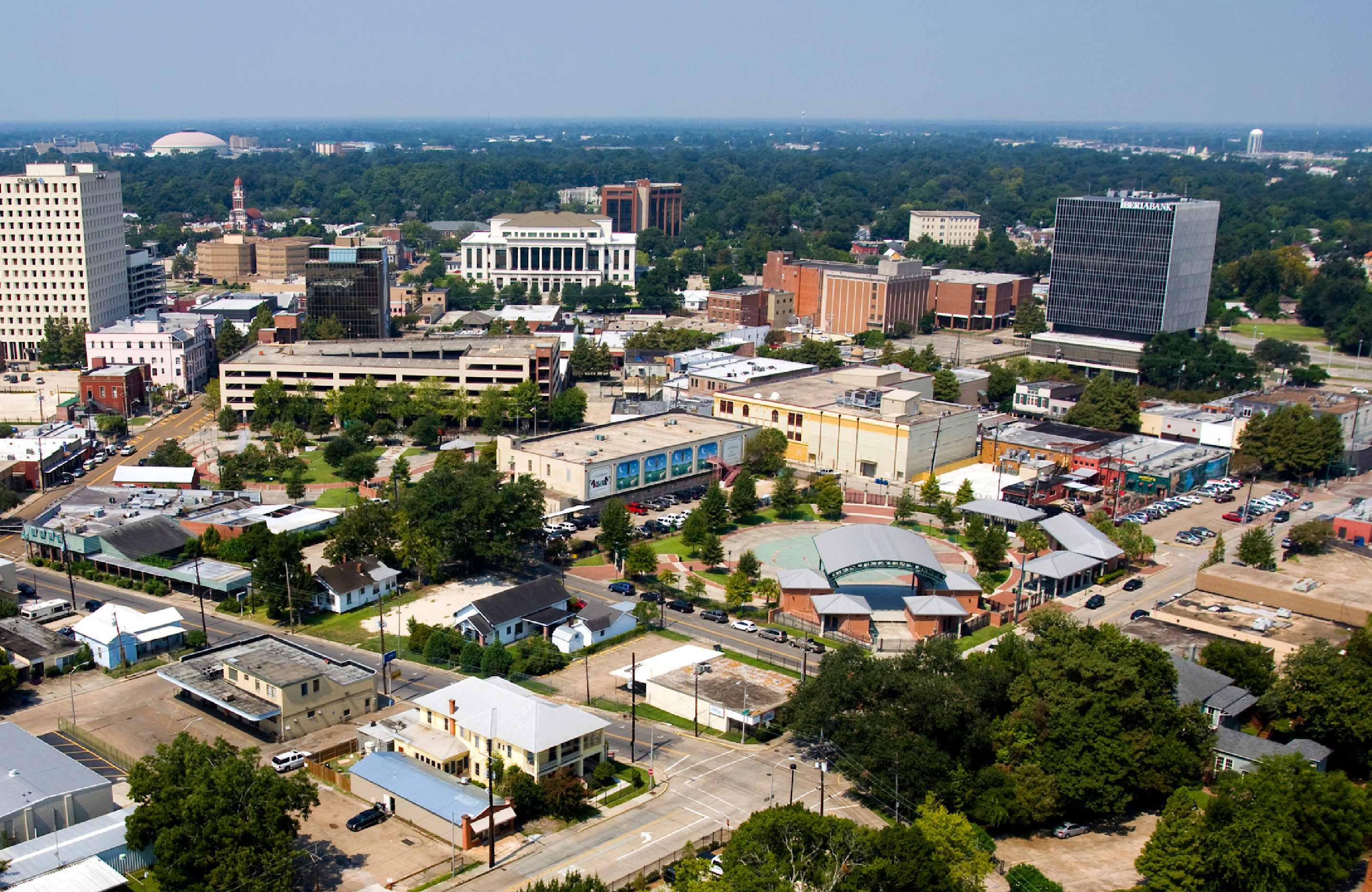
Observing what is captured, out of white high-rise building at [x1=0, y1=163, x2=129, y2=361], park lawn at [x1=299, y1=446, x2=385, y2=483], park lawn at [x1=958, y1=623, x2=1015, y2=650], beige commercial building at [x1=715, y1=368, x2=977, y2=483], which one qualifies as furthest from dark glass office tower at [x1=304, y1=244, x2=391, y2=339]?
park lawn at [x1=958, y1=623, x2=1015, y2=650]

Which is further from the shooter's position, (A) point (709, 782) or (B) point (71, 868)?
(A) point (709, 782)

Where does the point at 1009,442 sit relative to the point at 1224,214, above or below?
below

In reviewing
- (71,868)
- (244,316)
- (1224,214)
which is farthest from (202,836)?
(1224,214)

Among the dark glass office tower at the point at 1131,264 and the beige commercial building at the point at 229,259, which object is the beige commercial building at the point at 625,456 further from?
the beige commercial building at the point at 229,259

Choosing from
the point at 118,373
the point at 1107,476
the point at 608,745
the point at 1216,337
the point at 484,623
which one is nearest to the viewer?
the point at 608,745

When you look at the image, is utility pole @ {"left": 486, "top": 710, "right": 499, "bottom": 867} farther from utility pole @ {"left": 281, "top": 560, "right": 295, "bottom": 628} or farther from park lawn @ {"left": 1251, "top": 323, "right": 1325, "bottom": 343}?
park lawn @ {"left": 1251, "top": 323, "right": 1325, "bottom": 343}

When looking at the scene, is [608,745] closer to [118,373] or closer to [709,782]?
[709,782]

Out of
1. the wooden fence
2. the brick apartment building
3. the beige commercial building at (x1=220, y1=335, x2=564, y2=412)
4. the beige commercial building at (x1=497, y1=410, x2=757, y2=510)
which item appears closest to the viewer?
the wooden fence

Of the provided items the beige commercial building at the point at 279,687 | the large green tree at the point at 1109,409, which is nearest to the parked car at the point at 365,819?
the beige commercial building at the point at 279,687
